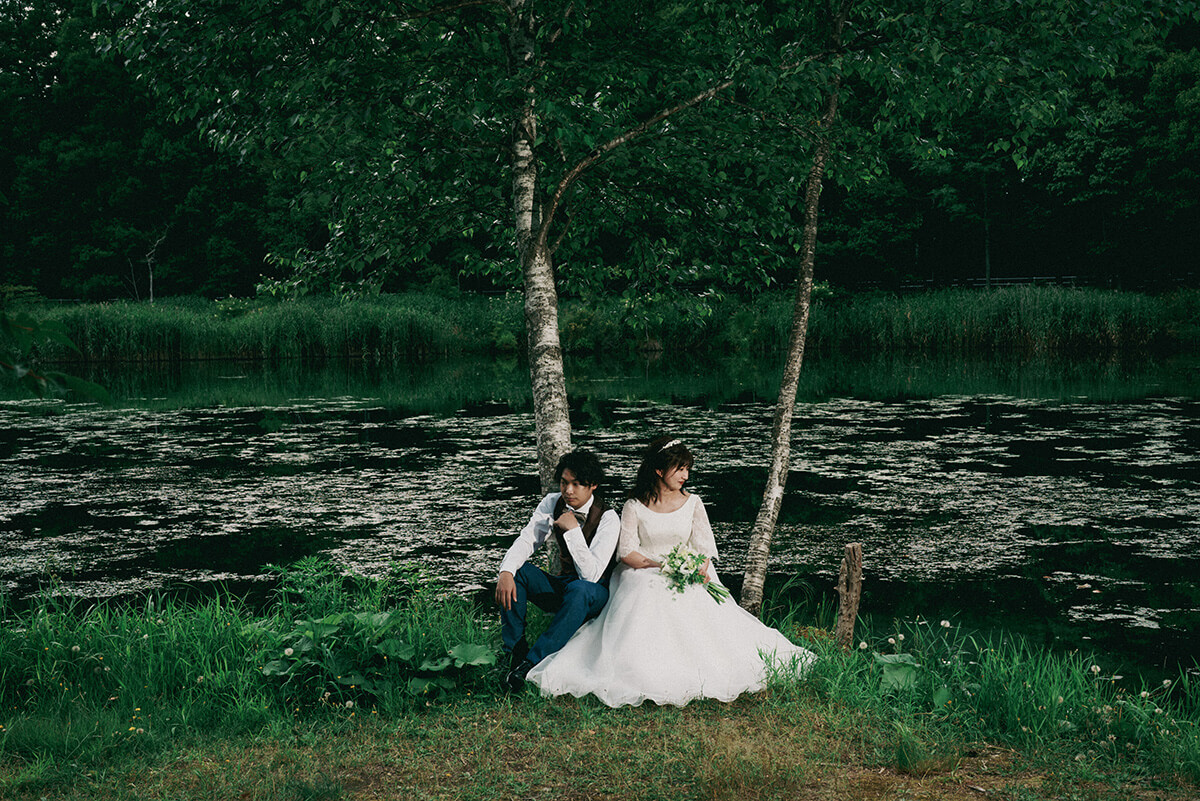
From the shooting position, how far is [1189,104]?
31.3m

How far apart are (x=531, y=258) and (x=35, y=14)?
5289cm

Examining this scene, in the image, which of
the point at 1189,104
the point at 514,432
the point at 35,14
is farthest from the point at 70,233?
the point at 1189,104

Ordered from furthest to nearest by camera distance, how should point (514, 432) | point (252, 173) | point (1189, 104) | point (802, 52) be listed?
point (252, 173) → point (1189, 104) → point (514, 432) → point (802, 52)

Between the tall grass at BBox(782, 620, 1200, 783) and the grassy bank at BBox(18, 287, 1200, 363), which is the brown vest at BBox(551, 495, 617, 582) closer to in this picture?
the tall grass at BBox(782, 620, 1200, 783)

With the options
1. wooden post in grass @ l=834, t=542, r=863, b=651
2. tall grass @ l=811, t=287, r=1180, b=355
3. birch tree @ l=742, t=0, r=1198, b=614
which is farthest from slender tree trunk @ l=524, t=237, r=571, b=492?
tall grass @ l=811, t=287, r=1180, b=355

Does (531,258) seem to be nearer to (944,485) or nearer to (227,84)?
(227,84)

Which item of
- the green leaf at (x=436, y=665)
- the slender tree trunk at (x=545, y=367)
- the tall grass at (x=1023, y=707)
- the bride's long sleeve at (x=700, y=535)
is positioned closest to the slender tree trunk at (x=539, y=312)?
the slender tree trunk at (x=545, y=367)

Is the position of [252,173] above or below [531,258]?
above

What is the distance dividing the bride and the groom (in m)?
0.09

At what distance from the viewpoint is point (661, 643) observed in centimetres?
514

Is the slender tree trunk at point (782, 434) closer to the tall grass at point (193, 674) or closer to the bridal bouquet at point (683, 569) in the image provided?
the bridal bouquet at point (683, 569)

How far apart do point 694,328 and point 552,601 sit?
26884 millimetres

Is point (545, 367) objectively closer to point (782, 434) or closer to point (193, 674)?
point (782, 434)

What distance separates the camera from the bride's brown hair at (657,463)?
5.43 meters
